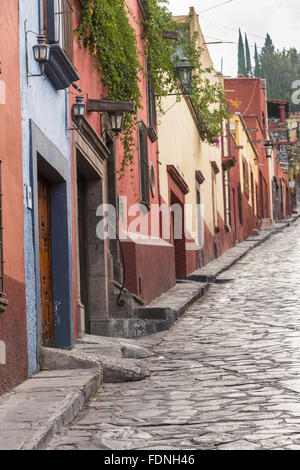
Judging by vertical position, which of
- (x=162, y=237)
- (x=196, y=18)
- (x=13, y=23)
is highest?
(x=196, y=18)

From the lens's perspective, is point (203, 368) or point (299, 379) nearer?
point (299, 379)

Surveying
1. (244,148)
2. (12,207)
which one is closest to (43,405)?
(12,207)

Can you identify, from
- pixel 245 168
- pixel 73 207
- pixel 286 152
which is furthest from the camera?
pixel 286 152

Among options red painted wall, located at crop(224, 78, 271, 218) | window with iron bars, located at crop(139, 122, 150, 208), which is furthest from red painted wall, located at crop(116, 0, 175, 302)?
red painted wall, located at crop(224, 78, 271, 218)

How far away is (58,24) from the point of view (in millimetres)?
8305

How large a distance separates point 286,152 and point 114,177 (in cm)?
4453

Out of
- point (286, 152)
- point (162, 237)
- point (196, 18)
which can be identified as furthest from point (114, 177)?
point (286, 152)

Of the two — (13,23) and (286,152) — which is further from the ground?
(286,152)

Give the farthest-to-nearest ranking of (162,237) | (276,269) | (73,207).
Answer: (276,269)
(162,237)
(73,207)

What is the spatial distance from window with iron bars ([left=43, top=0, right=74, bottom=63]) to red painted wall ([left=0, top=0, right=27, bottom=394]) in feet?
3.60

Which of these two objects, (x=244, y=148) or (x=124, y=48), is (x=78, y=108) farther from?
(x=244, y=148)

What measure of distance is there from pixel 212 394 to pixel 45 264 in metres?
2.79

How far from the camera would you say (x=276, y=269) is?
19.4 m
